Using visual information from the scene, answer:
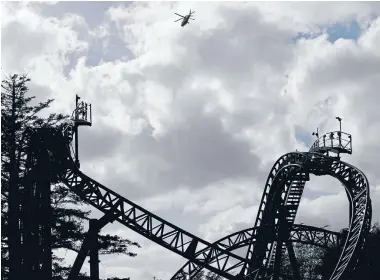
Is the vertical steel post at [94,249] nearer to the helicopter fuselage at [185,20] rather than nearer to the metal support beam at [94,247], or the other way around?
the metal support beam at [94,247]

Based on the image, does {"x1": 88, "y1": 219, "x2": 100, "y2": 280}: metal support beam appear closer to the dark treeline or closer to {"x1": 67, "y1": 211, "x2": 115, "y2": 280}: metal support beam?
{"x1": 67, "y1": 211, "x2": 115, "y2": 280}: metal support beam

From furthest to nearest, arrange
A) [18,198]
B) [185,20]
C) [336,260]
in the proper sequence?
[336,260] → [185,20] → [18,198]

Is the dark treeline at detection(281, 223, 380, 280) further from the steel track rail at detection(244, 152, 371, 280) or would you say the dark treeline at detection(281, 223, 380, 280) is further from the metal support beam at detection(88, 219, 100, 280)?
the metal support beam at detection(88, 219, 100, 280)

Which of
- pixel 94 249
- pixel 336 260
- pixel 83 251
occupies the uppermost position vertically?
pixel 336 260

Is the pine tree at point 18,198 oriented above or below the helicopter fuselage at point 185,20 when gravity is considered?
below

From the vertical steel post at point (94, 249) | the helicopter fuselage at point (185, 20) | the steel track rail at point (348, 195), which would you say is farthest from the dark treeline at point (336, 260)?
the helicopter fuselage at point (185, 20)

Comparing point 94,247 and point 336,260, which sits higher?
point 336,260

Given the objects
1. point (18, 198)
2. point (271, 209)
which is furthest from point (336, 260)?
point (18, 198)

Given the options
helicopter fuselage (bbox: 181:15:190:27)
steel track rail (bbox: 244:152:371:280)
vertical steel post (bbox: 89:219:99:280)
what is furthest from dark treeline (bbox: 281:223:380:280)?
helicopter fuselage (bbox: 181:15:190:27)

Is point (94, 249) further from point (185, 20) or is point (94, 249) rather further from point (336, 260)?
point (336, 260)

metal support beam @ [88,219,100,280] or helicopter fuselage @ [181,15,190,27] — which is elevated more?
helicopter fuselage @ [181,15,190,27]

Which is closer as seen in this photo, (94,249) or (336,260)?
(94,249)

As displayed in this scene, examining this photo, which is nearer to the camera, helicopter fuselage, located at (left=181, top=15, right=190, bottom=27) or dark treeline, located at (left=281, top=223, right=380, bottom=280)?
dark treeline, located at (left=281, top=223, right=380, bottom=280)

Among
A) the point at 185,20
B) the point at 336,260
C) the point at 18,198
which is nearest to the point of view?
the point at 18,198
